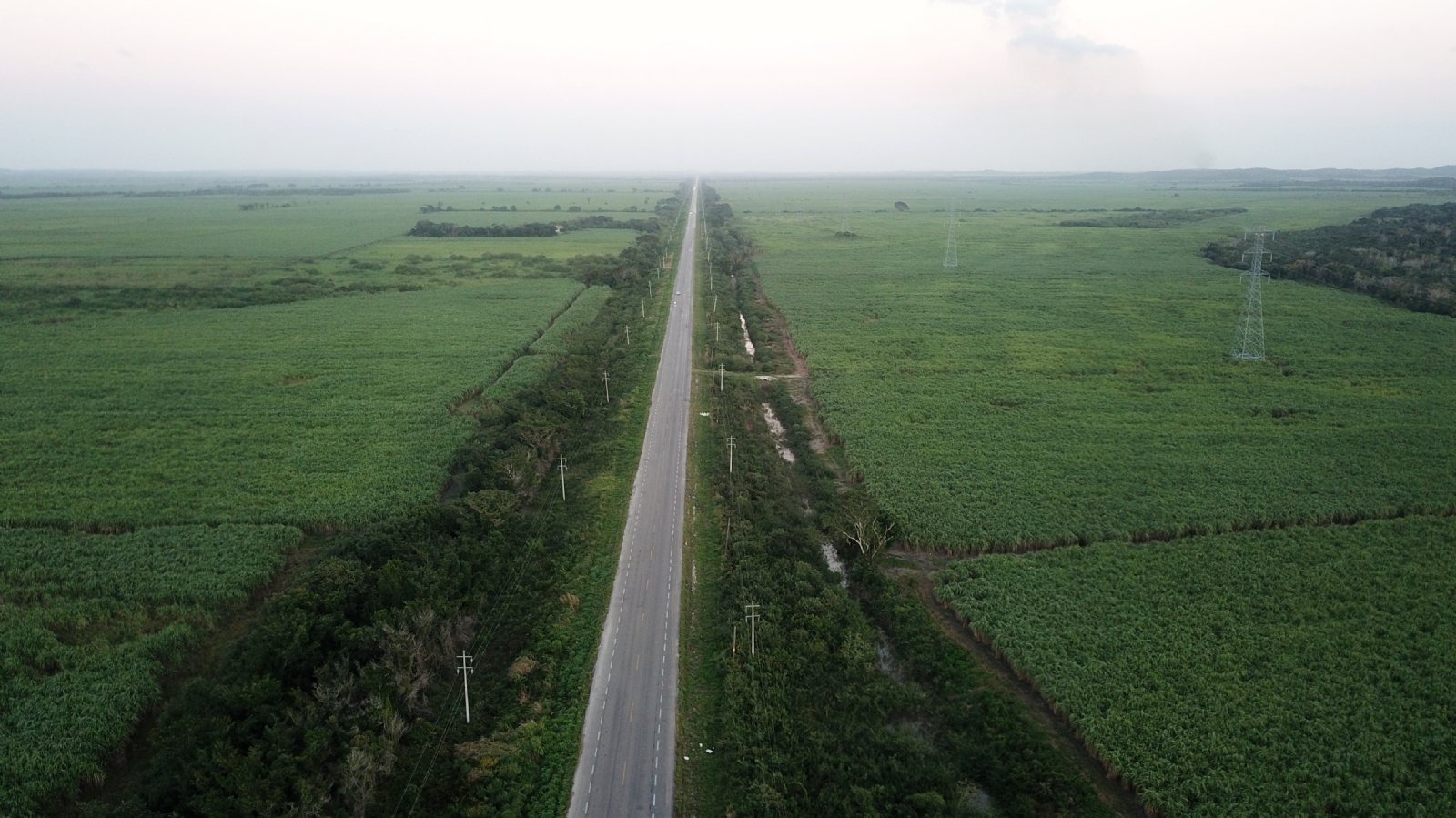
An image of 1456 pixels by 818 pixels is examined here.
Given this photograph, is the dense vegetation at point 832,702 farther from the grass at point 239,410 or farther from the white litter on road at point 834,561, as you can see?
the grass at point 239,410

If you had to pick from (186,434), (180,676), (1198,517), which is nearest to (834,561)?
(1198,517)

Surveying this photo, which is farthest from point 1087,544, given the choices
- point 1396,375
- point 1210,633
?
point 1396,375

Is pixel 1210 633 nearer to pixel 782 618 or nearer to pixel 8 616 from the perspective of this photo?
pixel 782 618

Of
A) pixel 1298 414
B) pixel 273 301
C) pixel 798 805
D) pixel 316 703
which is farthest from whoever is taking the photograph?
pixel 273 301

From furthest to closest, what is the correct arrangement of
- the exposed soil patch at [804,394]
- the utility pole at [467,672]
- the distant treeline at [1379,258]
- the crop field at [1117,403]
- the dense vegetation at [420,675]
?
the distant treeline at [1379,258]
the exposed soil patch at [804,394]
the crop field at [1117,403]
the utility pole at [467,672]
the dense vegetation at [420,675]

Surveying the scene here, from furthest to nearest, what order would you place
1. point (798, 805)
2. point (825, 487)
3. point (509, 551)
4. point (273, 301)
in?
point (273, 301) → point (825, 487) → point (509, 551) → point (798, 805)

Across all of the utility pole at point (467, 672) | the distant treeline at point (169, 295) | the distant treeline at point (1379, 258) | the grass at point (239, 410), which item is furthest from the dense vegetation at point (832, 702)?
the distant treeline at point (1379, 258)

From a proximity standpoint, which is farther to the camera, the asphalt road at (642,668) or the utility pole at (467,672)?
the utility pole at (467,672)

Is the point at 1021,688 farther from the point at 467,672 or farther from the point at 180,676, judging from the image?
the point at 180,676
